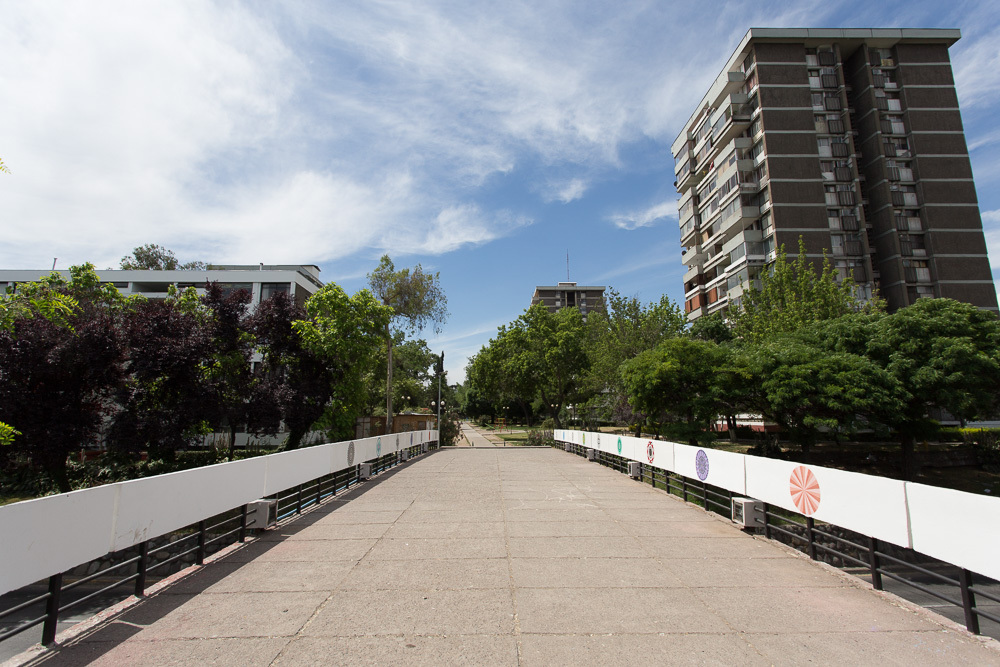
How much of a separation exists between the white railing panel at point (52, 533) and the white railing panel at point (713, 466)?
9.05m

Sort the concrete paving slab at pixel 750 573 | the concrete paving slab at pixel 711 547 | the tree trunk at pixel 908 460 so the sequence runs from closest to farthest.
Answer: the concrete paving slab at pixel 750 573
the concrete paving slab at pixel 711 547
the tree trunk at pixel 908 460

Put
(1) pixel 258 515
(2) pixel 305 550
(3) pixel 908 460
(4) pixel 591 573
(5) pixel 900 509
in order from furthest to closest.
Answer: (3) pixel 908 460 → (1) pixel 258 515 → (2) pixel 305 550 → (4) pixel 591 573 → (5) pixel 900 509

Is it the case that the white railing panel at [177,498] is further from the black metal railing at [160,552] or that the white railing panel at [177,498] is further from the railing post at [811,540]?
the railing post at [811,540]

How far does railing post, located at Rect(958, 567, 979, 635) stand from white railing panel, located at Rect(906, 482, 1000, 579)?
120mm

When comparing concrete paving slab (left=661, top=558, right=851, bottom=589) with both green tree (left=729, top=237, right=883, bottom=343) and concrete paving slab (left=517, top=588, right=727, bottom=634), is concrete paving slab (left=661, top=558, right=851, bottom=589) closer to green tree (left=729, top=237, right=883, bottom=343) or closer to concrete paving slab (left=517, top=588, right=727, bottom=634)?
concrete paving slab (left=517, top=588, right=727, bottom=634)

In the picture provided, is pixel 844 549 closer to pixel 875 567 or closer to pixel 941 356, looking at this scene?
pixel 941 356

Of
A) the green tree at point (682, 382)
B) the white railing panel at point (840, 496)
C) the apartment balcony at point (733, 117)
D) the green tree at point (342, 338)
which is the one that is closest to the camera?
the white railing panel at point (840, 496)

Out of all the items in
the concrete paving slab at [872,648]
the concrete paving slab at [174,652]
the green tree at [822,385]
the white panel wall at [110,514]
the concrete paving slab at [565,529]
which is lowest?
the concrete paving slab at [565,529]

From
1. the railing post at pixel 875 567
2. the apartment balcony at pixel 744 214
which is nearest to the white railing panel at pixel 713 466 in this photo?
the railing post at pixel 875 567

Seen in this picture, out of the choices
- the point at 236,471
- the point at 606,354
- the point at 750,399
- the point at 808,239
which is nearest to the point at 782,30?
the point at 808,239

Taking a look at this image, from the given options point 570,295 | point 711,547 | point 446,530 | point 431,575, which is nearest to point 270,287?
point 446,530

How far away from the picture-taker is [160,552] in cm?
1185

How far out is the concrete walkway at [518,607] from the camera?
4199 mm

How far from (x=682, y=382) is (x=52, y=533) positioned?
20.1m
